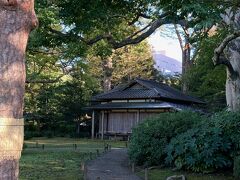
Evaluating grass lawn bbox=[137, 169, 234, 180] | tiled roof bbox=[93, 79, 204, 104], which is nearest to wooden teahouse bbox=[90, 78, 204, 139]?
tiled roof bbox=[93, 79, 204, 104]

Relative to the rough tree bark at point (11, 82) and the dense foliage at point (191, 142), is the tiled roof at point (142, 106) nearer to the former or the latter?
the dense foliage at point (191, 142)

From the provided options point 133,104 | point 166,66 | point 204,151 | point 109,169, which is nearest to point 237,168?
point 204,151

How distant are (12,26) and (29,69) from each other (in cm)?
2365

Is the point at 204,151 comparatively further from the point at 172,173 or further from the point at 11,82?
the point at 11,82

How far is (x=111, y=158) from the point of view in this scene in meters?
17.9

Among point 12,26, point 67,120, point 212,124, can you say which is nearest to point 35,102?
point 67,120

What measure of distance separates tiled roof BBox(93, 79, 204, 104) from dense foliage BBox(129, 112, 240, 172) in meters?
19.5

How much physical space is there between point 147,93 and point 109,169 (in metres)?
21.6

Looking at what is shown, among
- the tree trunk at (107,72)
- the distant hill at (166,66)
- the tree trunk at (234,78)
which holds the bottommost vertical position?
the tree trunk at (234,78)

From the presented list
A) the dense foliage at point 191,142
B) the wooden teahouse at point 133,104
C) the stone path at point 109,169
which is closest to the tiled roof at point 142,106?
the wooden teahouse at point 133,104

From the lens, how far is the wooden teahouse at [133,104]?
34606 millimetres

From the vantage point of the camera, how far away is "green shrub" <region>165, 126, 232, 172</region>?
39.7ft

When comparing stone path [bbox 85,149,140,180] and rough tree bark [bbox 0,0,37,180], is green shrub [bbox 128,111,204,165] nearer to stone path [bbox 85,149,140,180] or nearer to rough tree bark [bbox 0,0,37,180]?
stone path [bbox 85,149,140,180]

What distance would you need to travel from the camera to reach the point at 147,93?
3550 centimetres
